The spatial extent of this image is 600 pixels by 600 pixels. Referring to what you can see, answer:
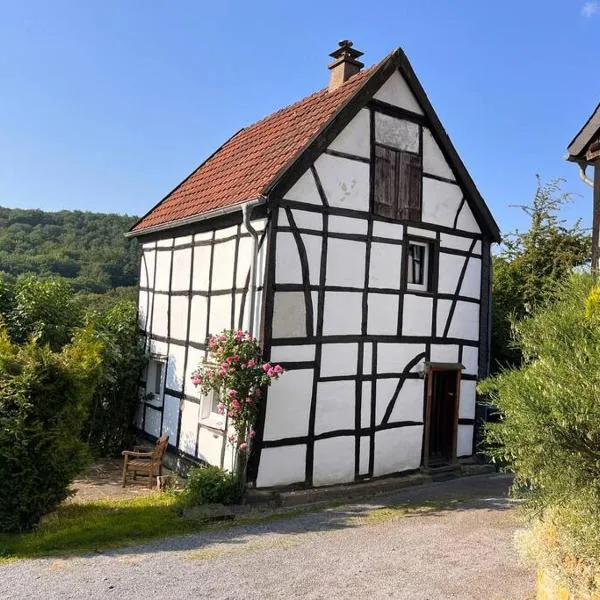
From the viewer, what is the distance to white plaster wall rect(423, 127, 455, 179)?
38.3ft

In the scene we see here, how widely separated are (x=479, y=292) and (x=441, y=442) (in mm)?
3300

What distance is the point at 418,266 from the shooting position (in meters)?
11.9

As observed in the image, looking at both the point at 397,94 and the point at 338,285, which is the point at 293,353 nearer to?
the point at 338,285

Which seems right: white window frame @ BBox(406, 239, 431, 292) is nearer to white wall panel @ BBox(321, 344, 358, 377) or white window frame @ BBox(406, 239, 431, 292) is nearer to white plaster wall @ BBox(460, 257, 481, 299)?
white plaster wall @ BBox(460, 257, 481, 299)

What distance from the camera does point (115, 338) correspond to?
13352 millimetres

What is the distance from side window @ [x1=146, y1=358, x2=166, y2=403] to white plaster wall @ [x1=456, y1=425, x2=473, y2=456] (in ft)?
21.0

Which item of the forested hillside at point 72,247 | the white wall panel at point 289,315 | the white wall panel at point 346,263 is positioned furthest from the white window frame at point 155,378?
the forested hillside at point 72,247

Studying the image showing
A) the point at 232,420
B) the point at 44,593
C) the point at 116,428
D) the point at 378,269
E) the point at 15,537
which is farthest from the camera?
the point at 116,428

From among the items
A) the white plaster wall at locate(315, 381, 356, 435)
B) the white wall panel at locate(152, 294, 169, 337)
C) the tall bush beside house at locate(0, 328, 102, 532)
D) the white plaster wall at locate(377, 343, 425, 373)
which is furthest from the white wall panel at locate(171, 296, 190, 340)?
the white plaster wall at locate(377, 343, 425, 373)

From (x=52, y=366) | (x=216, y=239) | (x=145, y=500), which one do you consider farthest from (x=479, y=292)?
(x=52, y=366)

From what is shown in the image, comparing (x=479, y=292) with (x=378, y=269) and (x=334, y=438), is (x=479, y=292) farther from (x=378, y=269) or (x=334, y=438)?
(x=334, y=438)

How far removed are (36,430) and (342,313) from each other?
523 cm

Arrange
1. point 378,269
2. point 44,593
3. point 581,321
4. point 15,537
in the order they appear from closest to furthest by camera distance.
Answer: point 581,321, point 44,593, point 15,537, point 378,269

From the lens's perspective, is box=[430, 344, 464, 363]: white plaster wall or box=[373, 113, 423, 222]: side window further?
box=[430, 344, 464, 363]: white plaster wall
